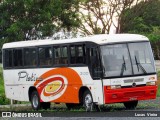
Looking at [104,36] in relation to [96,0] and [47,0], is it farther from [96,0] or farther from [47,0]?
[96,0]

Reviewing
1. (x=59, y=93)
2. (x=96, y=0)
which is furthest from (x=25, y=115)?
(x=96, y=0)

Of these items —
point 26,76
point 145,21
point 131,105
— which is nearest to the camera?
point 131,105

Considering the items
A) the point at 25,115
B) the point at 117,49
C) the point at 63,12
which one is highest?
the point at 63,12

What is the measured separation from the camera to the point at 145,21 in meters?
92.3

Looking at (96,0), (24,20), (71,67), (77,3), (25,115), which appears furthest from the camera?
(96,0)

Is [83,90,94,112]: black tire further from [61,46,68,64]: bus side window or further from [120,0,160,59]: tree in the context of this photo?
[120,0,160,59]: tree

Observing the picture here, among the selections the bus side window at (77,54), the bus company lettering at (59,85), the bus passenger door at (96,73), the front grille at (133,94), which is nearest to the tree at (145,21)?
the bus company lettering at (59,85)

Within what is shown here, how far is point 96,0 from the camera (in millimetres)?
65500

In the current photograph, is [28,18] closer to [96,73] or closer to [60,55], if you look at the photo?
[60,55]

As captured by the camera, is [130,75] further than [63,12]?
No

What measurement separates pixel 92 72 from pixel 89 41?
1194mm

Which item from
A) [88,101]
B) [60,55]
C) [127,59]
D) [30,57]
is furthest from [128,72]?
[30,57]

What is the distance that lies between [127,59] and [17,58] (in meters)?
7.43

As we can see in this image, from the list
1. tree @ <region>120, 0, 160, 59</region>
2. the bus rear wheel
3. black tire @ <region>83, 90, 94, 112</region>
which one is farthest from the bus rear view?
tree @ <region>120, 0, 160, 59</region>
